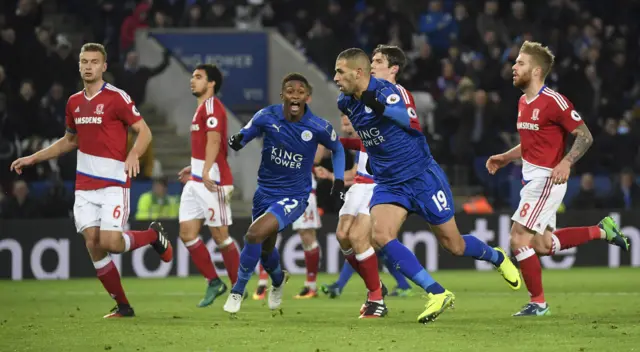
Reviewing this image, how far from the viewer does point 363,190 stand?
12695mm

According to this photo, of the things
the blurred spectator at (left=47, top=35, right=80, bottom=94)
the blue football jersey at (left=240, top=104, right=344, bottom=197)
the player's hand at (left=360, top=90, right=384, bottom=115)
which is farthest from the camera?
the blurred spectator at (left=47, top=35, right=80, bottom=94)

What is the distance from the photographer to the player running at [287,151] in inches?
443

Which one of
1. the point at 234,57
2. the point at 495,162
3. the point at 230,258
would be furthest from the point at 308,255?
the point at 234,57

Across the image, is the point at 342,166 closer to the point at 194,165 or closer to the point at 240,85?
the point at 194,165

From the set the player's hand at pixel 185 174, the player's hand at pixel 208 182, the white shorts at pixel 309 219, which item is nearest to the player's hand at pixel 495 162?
the player's hand at pixel 208 182

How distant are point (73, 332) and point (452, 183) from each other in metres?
12.4

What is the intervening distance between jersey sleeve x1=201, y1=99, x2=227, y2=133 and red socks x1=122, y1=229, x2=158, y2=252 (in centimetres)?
149

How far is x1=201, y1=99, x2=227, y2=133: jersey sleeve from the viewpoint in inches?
504

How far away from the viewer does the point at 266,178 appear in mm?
11516

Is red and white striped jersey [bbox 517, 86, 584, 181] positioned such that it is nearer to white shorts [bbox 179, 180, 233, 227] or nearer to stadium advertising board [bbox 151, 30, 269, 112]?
white shorts [bbox 179, 180, 233, 227]

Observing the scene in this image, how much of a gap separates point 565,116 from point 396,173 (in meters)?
1.62

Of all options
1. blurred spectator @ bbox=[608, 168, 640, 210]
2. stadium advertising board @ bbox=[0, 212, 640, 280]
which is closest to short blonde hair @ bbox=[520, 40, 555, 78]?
stadium advertising board @ bbox=[0, 212, 640, 280]

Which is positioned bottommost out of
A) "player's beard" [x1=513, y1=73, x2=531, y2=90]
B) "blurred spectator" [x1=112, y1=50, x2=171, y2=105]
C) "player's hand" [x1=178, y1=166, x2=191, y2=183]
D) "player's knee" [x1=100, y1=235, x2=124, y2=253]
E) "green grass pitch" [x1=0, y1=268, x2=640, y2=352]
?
"green grass pitch" [x1=0, y1=268, x2=640, y2=352]

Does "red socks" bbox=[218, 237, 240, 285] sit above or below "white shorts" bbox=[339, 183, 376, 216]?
below
